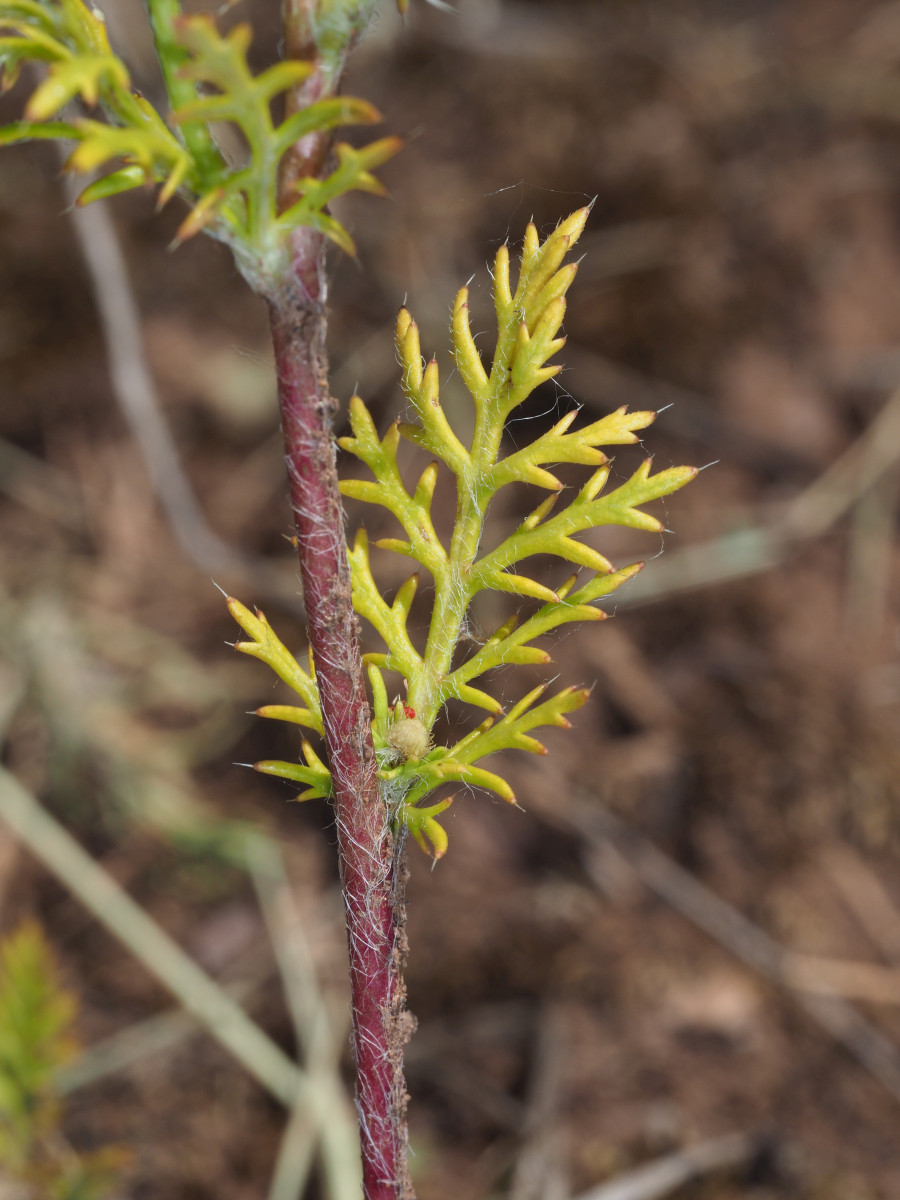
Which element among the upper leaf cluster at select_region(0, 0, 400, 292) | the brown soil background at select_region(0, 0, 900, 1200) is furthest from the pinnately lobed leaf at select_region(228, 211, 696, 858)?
the brown soil background at select_region(0, 0, 900, 1200)

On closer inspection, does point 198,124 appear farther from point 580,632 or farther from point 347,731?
point 580,632

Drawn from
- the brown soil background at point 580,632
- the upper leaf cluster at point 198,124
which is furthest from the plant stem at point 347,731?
the brown soil background at point 580,632

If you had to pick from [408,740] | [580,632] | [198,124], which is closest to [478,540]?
[408,740]

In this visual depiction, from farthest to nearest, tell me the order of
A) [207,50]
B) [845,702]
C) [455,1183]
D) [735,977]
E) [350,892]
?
1. [845,702]
2. [735,977]
3. [455,1183]
4. [350,892]
5. [207,50]

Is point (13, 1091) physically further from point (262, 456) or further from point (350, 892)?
point (262, 456)

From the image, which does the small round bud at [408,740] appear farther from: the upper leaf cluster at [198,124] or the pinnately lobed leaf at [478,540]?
the upper leaf cluster at [198,124]

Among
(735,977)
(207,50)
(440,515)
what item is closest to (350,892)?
(207,50)

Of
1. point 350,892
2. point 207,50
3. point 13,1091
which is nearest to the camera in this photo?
point 207,50
